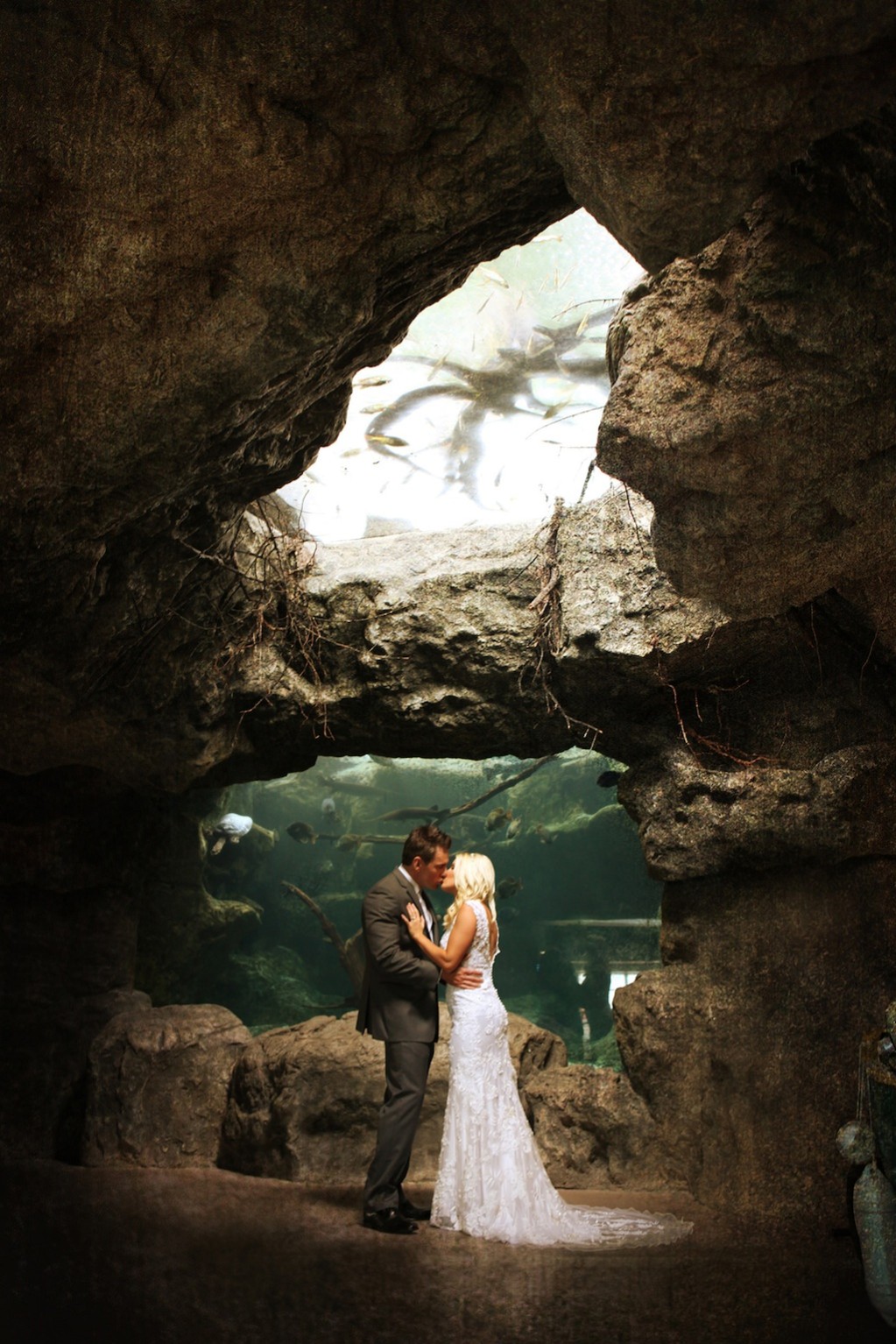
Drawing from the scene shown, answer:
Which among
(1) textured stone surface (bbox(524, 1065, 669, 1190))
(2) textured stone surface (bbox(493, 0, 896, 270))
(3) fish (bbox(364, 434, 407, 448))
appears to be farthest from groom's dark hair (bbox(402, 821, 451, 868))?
(3) fish (bbox(364, 434, 407, 448))

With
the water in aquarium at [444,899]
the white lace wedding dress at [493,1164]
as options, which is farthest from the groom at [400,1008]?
the water in aquarium at [444,899]

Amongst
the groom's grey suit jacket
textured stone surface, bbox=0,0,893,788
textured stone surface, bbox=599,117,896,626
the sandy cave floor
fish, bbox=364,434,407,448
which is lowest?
the sandy cave floor

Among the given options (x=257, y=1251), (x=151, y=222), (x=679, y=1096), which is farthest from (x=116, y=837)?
(x=151, y=222)

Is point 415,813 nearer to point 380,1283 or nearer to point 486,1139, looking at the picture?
point 486,1139

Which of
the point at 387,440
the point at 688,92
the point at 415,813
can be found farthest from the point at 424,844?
the point at 415,813

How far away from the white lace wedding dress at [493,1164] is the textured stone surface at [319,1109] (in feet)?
4.24

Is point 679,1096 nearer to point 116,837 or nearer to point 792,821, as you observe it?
point 792,821

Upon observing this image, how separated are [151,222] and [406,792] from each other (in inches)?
873

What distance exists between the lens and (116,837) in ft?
23.5

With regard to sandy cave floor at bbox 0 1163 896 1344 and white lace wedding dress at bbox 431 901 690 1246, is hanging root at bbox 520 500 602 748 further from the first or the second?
sandy cave floor at bbox 0 1163 896 1344

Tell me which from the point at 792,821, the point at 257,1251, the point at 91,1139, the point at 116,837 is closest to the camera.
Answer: the point at 257,1251

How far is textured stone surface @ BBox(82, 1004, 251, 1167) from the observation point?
5.87m

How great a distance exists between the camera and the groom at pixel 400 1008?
14.1ft

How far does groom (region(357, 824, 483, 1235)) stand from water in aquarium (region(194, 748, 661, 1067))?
30.3 ft
